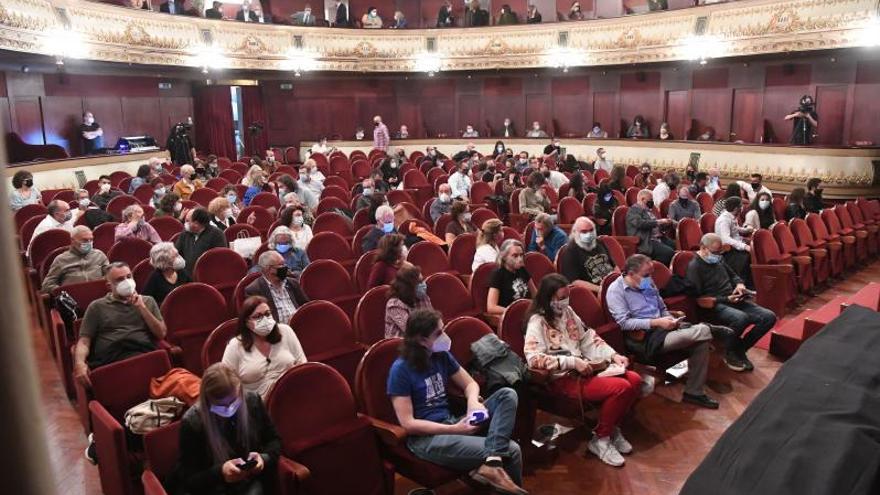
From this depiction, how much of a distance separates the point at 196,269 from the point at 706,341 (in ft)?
13.6

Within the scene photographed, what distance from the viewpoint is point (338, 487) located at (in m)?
3.21

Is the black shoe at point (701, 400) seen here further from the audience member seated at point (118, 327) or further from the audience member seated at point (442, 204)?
the audience member seated at point (442, 204)

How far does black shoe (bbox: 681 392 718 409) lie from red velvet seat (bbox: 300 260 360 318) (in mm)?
2669

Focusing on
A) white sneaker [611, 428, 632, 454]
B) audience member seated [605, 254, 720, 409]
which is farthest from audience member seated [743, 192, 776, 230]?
white sneaker [611, 428, 632, 454]

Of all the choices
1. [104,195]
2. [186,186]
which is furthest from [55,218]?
[186,186]

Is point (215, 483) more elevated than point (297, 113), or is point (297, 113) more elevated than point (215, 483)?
point (297, 113)

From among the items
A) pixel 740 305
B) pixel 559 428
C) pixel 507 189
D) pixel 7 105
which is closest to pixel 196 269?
pixel 559 428

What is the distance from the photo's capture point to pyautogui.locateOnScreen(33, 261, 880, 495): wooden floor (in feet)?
11.9

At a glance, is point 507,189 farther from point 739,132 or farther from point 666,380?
point 739,132

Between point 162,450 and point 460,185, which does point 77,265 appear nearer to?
point 162,450

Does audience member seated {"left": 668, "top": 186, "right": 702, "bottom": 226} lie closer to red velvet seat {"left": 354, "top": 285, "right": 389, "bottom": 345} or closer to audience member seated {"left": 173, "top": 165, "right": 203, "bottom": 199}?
red velvet seat {"left": 354, "top": 285, "right": 389, "bottom": 345}

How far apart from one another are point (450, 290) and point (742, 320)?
94.9 inches

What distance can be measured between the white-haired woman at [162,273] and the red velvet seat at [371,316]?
4.82 ft

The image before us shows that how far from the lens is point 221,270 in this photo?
18.2ft
